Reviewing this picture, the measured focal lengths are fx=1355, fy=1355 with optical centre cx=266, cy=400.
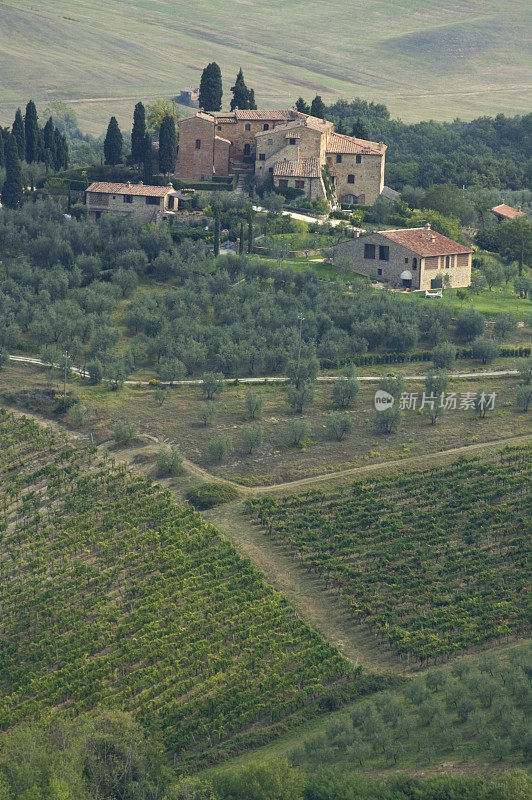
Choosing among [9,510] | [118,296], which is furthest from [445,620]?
[118,296]

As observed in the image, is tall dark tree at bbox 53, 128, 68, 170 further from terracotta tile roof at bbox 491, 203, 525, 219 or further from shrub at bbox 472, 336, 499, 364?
shrub at bbox 472, 336, 499, 364

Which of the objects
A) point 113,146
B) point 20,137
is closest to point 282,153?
point 113,146

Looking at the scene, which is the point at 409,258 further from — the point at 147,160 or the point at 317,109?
the point at 317,109

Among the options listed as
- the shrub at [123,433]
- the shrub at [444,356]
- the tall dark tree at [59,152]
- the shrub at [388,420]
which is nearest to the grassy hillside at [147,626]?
the shrub at [123,433]

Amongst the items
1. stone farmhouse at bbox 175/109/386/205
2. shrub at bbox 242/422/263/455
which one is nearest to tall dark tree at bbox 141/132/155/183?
stone farmhouse at bbox 175/109/386/205

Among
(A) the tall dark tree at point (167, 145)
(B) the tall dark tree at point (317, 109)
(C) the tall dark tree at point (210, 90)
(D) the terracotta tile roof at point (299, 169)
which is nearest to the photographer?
(A) the tall dark tree at point (167, 145)

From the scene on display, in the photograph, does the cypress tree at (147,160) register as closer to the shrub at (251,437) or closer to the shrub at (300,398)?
the shrub at (300,398)
